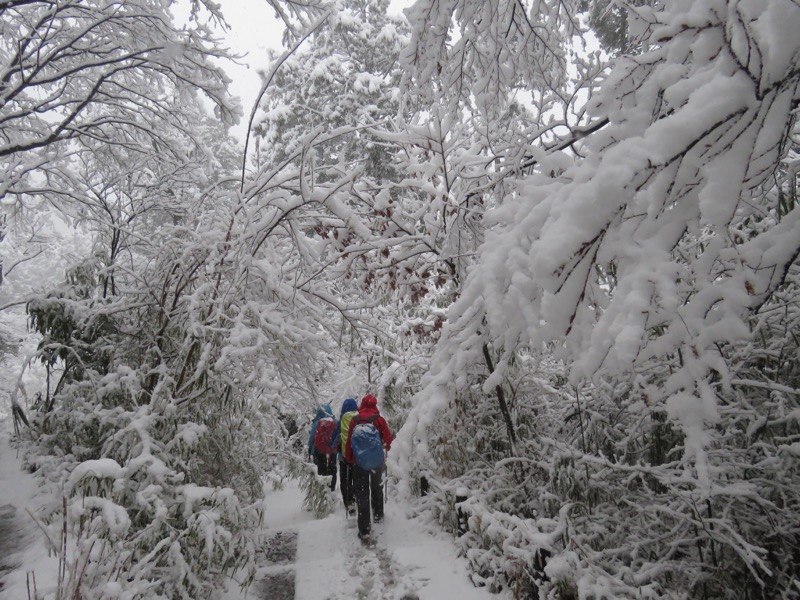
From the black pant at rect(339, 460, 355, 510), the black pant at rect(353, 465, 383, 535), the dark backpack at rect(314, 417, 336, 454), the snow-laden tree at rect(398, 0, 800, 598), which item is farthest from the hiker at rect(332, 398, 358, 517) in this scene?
the snow-laden tree at rect(398, 0, 800, 598)

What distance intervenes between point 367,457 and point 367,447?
0.36 ft

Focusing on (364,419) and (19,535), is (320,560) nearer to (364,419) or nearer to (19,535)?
(364,419)

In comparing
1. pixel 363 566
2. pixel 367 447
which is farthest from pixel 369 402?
pixel 363 566

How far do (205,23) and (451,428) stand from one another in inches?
226

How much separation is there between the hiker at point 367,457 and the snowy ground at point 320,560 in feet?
0.80

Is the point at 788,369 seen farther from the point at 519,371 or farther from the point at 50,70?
the point at 50,70

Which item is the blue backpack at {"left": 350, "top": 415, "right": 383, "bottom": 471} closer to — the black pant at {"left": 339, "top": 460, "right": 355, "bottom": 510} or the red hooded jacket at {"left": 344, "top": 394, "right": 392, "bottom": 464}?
the red hooded jacket at {"left": 344, "top": 394, "right": 392, "bottom": 464}

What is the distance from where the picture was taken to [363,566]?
4289 mm

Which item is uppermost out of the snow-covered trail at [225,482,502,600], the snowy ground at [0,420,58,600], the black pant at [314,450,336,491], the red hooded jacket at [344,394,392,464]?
the red hooded jacket at [344,394,392,464]

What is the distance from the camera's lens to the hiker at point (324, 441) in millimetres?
6914

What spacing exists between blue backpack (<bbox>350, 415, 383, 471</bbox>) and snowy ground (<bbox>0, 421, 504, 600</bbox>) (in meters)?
0.82

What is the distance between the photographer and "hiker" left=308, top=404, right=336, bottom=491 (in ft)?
22.7

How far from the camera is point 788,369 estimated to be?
313cm

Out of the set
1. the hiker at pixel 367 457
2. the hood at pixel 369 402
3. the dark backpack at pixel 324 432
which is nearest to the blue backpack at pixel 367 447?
the hiker at pixel 367 457
